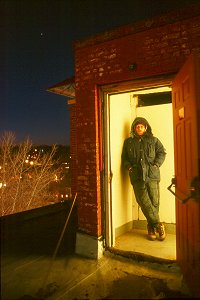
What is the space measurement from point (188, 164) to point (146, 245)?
89.6 inches

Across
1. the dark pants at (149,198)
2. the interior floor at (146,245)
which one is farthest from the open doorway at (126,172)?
the dark pants at (149,198)

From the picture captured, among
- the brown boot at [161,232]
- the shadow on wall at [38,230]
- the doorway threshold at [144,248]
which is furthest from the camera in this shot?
the brown boot at [161,232]

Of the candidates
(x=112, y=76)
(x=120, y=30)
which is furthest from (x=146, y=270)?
(x=120, y=30)

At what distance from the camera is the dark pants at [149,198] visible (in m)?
5.50

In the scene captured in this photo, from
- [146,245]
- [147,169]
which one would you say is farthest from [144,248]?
[147,169]

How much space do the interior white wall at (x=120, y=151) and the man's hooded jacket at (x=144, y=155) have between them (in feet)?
1.01

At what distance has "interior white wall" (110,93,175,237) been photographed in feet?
19.1

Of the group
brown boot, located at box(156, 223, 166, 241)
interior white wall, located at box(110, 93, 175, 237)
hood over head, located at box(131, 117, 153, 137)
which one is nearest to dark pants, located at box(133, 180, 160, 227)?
brown boot, located at box(156, 223, 166, 241)

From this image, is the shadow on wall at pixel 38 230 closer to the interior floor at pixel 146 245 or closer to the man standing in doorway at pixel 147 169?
the interior floor at pixel 146 245

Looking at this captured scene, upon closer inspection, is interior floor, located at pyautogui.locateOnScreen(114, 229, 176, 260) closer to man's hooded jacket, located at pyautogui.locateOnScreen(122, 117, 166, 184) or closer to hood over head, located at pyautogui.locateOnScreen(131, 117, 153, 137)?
man's hooded jacket, located at pyautogui.locateOnScreen(122, 117, 166, 184)

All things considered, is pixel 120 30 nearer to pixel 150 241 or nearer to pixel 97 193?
pixel 97 193

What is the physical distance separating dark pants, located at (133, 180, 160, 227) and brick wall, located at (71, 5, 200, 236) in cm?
103

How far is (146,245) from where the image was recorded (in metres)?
5.18

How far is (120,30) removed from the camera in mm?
4762
